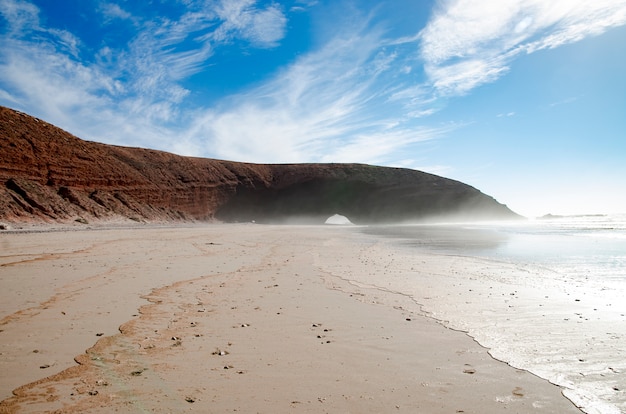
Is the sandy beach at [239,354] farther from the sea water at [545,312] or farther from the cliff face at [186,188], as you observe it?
the cliff face at [186,188]

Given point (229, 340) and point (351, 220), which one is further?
point (351, 220)

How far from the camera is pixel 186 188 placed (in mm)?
64875

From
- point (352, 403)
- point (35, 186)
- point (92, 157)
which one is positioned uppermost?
point (92, 157)

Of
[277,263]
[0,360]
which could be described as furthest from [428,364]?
[277,263]

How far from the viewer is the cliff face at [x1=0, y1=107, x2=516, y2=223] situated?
129 ft

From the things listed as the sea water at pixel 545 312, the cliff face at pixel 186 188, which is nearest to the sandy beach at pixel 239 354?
the sea water at pixel 545 312

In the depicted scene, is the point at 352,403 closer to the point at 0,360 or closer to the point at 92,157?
the point at 0,360

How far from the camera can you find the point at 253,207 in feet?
253

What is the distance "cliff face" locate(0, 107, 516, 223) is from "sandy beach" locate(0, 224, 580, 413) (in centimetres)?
3343

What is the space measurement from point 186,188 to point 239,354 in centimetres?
6431

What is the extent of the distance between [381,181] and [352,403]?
82.7 metres

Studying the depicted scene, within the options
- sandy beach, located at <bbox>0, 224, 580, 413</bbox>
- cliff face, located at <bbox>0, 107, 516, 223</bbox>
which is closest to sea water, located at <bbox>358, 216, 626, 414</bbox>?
sandy beach, located at <bbox>0, 224, 580, 413</bbox>

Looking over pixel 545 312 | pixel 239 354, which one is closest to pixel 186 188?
pixel 545 312

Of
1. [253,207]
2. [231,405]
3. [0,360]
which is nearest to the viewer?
[231,405]
